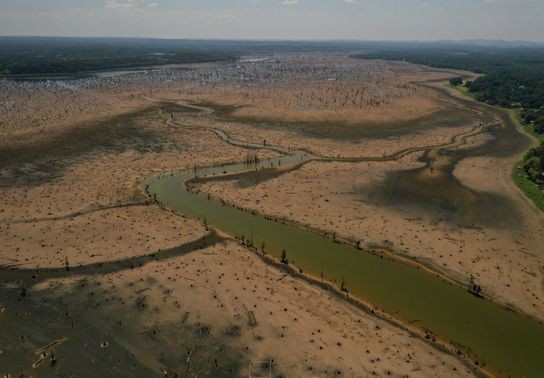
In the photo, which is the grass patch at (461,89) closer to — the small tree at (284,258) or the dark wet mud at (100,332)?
Answer: the small tree at (284,258)

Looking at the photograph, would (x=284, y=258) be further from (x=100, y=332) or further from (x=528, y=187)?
(x=528, y=187)

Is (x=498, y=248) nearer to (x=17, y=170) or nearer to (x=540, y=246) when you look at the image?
(x=540, y=246)

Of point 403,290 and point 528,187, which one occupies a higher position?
point 528,187

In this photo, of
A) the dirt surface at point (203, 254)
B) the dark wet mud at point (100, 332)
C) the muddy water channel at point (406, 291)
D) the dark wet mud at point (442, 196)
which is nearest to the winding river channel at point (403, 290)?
the muddy water channel at point (406, 291)

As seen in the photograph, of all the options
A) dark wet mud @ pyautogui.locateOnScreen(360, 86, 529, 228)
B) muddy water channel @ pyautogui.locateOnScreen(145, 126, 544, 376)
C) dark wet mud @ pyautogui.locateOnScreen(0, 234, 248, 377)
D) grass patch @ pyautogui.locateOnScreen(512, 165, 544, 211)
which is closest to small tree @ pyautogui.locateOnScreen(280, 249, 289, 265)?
muddy water channel @ pyautogui.locateOnScreen(145, 126, 544, 376)

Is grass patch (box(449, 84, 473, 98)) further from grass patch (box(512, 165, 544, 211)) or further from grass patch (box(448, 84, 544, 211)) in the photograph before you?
grass patch (box(512, 165, 544, 211))

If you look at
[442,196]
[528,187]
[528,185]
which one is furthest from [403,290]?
[528,185]

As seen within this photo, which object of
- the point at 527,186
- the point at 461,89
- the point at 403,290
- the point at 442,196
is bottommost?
the point at 403,290

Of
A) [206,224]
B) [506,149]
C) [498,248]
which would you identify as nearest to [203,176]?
[206,224]
